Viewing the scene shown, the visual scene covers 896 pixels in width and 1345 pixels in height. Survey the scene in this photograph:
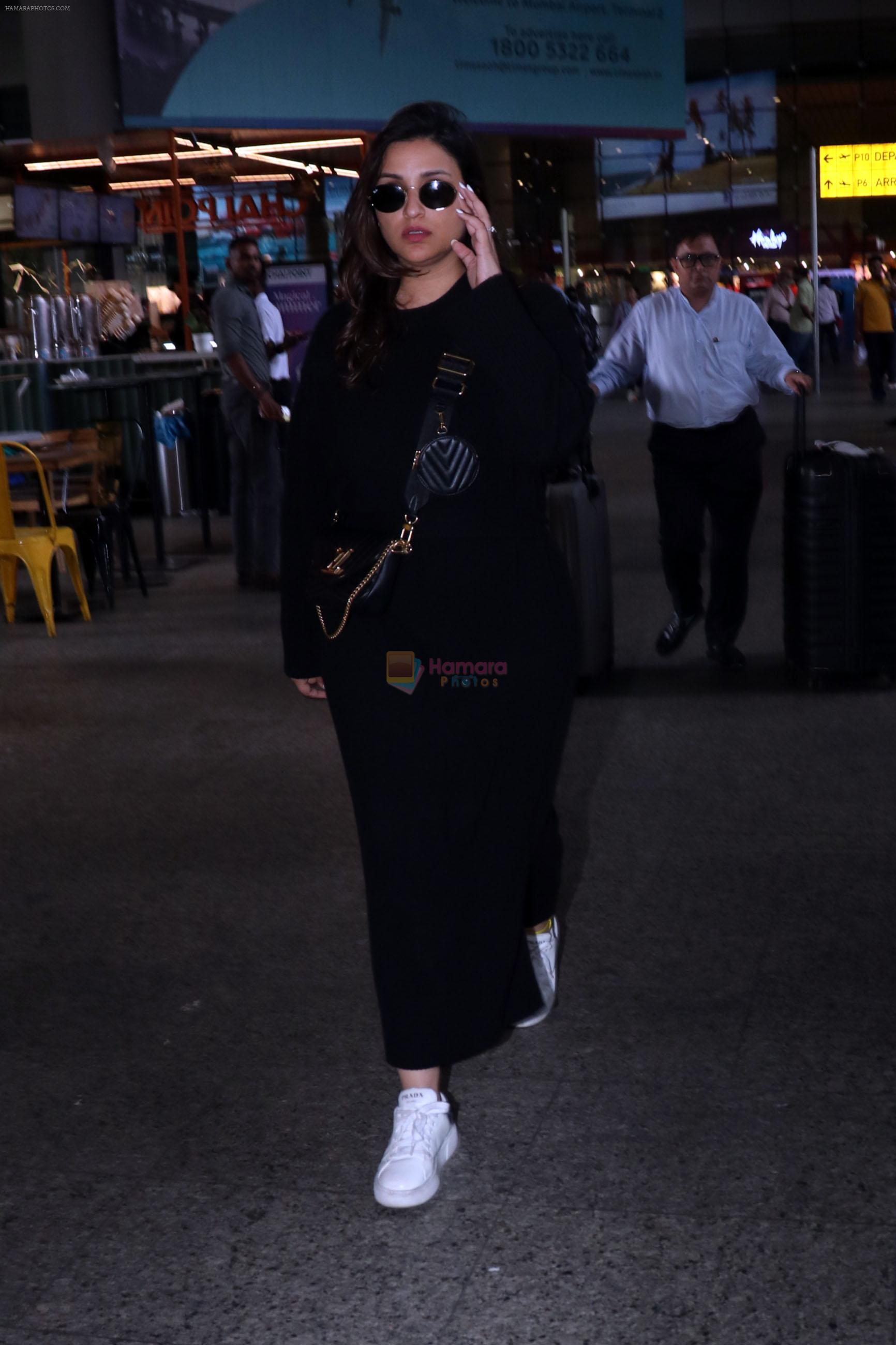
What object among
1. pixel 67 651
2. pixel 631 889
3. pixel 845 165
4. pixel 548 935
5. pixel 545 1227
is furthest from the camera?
pixel 845 165

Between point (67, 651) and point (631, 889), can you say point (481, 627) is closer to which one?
point (631, 889)

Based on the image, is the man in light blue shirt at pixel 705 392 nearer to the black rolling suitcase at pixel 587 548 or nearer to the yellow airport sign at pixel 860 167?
the black rolling suitcase at pixel 587 548

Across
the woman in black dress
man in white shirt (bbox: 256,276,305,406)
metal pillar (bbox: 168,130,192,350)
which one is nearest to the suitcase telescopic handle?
the woman in black dress

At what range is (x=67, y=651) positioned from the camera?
8.42 m

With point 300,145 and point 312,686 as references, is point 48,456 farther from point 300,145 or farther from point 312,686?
point 300,145

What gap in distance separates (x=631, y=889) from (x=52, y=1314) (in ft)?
7.49

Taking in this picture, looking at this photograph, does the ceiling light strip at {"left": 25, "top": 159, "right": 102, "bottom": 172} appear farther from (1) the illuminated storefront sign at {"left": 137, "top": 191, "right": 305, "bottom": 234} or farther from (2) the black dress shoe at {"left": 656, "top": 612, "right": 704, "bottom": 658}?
(2) the black dress shoe at {"left": 656, "top": 612, "right": 704, "bottom": 658}

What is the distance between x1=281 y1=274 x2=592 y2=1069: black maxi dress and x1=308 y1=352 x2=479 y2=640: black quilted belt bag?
2 centimetres

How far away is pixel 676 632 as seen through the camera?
754 cm

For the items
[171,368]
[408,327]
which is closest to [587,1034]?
[408,327]

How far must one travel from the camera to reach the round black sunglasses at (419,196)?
2746 mm

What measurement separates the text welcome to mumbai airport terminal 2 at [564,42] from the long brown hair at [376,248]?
17815 mm

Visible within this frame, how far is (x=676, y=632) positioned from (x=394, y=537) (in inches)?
191

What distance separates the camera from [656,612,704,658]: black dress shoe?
7.55 metres
